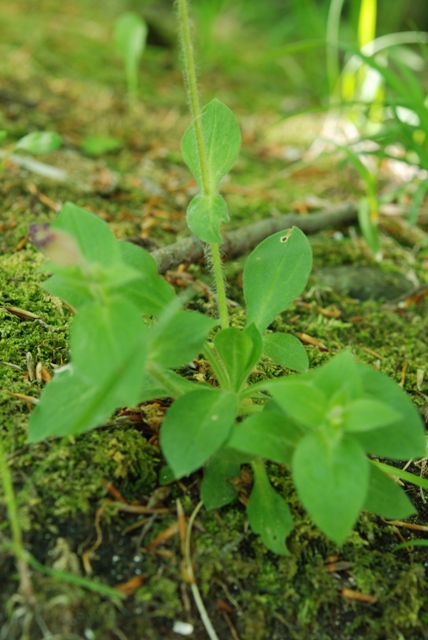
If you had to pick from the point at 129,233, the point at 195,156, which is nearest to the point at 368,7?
the point at 129,233

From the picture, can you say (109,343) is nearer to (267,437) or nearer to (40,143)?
(267,437)

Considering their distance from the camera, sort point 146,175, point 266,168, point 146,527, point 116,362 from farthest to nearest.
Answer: point 266,168
point 146,175
point 146,527
point 116,362

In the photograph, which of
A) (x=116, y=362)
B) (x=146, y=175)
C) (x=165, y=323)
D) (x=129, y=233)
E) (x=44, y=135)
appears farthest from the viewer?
(x=146, y=175)

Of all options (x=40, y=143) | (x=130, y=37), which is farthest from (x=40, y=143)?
(x=130, y=37)

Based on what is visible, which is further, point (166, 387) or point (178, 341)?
point (166, 387)

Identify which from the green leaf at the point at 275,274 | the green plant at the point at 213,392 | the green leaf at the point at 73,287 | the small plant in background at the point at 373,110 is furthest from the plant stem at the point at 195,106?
the small plant in background at the point at 373,110

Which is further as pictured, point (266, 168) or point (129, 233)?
point (266, 168)

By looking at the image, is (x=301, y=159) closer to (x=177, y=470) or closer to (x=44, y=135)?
(x=44, y=135)

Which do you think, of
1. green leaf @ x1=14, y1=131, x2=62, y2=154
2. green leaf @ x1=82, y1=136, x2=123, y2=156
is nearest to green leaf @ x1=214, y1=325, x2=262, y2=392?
green leaf @ x1=14, y1=131, x2=62, y2=154
